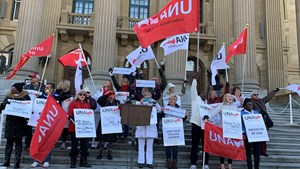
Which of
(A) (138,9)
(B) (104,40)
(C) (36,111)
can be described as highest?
(A) (138,9)

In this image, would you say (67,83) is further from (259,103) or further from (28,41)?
(28,41)

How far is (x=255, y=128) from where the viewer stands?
298 inches

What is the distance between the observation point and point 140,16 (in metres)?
22.0

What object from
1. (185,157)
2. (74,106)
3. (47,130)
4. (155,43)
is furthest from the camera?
(155,43)

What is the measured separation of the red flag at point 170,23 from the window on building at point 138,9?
1296 cm

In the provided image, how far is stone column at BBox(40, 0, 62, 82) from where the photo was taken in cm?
1983

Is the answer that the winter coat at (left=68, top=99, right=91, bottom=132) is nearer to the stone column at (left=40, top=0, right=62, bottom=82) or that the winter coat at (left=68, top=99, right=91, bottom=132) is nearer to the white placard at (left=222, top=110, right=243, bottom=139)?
the white placard at (left=222, top=110, right=243, bottom=139)

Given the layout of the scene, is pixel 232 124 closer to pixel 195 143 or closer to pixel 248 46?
pixel 195 143

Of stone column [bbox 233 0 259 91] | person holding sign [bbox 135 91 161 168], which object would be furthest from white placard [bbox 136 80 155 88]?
stone column [bbox 233 0 259 91]

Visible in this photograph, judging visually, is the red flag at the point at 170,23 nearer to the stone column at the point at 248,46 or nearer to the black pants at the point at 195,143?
the black pants at the point at 195,143

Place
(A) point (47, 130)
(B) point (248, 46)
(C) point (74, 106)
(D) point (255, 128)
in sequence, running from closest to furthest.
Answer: (A) point (47, 130), (D) point (255, 128), (C) point (74, 106), (B) point (248, 46)

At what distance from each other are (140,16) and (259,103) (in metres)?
15.0

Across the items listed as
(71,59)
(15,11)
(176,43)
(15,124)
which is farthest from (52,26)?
(15,124)

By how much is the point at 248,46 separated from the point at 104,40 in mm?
7917
